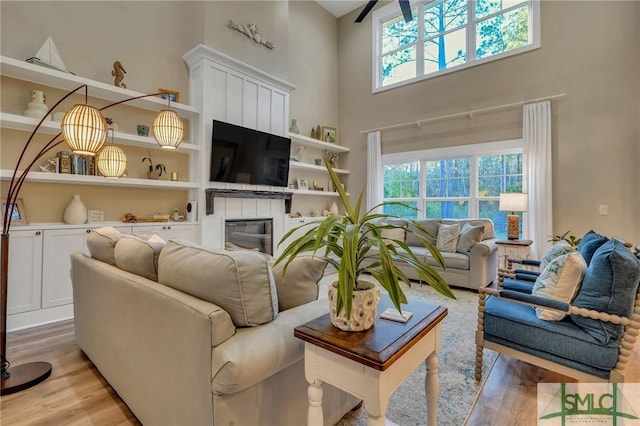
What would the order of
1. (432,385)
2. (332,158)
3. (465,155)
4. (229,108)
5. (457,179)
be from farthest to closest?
(332,158)
(457,179)
(465,155)
(229,108)
(432,385)

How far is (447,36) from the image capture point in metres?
5.41

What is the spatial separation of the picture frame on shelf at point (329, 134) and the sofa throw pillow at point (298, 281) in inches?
200

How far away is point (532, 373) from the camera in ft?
6.63

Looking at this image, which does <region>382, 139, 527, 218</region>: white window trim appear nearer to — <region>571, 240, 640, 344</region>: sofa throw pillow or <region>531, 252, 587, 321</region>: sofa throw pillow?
<region>531, 252, 587, 321</region>: sofa throw pillow

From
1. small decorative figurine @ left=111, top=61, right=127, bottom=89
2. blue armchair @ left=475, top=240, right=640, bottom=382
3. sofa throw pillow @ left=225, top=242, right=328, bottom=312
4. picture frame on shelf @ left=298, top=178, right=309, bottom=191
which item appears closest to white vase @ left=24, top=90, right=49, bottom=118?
small decorative figurine @ left=111, top=61, right=127, bottom=89

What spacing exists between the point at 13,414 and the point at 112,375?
511mm

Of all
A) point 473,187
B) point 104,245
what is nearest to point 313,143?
point 473,187

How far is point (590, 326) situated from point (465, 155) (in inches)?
160

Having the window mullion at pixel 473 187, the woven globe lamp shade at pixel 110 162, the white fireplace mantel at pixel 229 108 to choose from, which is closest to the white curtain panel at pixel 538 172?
the window mullion at pixel 473 187

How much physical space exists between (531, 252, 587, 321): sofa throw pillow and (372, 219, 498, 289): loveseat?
1.84m

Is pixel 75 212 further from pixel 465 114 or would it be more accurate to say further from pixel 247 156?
pixel 465 114

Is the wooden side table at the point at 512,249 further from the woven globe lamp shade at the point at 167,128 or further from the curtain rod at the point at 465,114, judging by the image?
the woven globe lamp shade at the point at 167,128

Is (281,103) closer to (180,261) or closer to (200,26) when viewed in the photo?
(200,26)

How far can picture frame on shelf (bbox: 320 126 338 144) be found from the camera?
6246mm
